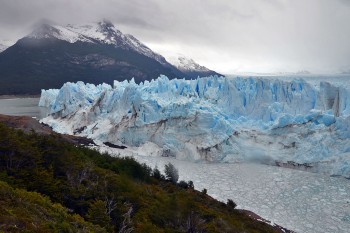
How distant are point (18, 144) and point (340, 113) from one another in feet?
57.4

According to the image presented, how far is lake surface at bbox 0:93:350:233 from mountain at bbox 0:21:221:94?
56636 mm

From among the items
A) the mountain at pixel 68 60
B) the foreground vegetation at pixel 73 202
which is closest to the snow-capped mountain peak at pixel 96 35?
the mountain at pixel 68 60

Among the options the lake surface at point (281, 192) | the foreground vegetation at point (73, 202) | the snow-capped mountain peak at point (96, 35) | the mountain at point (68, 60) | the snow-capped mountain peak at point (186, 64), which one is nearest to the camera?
the foreground vegetation at point (73, 202)

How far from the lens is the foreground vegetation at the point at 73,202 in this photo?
539 cm

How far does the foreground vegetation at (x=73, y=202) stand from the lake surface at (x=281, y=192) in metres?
1.85

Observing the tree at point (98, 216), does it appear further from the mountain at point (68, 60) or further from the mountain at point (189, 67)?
the mountain at point (189, 67)

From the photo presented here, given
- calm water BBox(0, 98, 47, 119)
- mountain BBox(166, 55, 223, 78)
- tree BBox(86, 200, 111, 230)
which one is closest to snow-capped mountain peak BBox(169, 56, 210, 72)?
mountain BBox(166, 55, 223, 78)

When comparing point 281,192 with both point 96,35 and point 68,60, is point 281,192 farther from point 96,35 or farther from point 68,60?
point 96,35

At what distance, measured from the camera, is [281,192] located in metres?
14.3

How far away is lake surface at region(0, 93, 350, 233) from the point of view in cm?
1178

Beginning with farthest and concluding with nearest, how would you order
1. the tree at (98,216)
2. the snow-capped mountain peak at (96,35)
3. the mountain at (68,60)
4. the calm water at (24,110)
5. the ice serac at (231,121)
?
the snow-capped mountain peak at (96,35) → the mountain at (68,60) → the calm water at (24,110) → the ice serac at (231,121) → the tree at (98,216)

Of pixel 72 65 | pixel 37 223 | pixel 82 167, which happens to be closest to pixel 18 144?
pixel 82 167

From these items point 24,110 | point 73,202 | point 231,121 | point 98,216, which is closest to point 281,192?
point 231,121

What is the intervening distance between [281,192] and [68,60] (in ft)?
263
